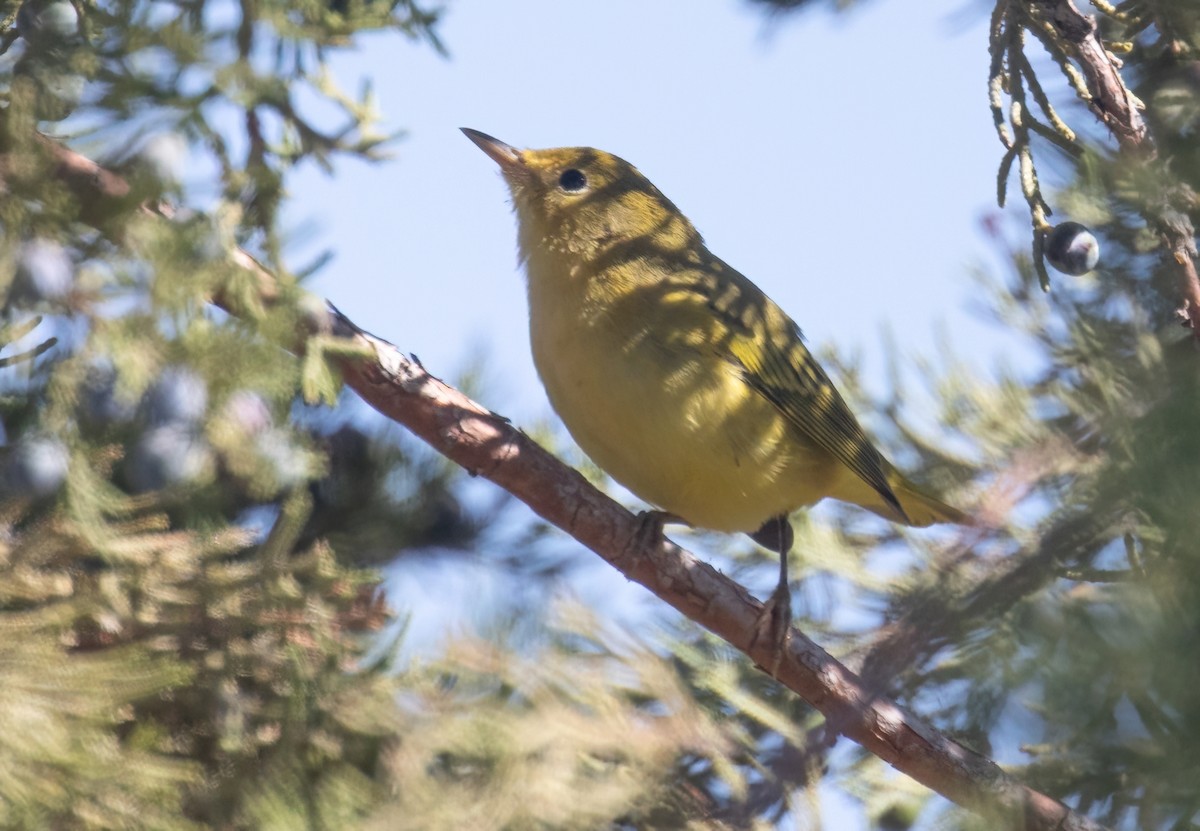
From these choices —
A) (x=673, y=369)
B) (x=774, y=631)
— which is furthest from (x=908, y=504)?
(x=774, y=631)

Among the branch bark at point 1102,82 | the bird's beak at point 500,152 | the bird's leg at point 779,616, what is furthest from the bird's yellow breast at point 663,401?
the branch bark at point 1102,82

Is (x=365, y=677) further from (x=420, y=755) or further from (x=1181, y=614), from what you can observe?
(x=1181, y=614)

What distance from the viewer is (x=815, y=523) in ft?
12.2

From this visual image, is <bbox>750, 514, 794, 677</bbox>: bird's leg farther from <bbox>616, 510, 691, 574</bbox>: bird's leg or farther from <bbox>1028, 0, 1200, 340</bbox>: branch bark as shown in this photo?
<bbox>1028, 0, 1200, 340</bbox>: branch bark

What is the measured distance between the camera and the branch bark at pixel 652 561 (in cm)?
245

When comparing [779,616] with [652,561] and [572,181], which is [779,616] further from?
[572,181]

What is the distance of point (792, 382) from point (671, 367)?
2.34ft

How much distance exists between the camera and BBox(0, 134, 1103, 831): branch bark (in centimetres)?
245

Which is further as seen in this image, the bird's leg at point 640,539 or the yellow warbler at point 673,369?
the yellow warbler at point 673,369

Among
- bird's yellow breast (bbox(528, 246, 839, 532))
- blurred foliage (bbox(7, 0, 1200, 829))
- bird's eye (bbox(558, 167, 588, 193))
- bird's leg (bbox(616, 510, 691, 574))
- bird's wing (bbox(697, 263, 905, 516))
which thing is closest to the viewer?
blurred foliage (bbox(7, 0, 1200, 829))

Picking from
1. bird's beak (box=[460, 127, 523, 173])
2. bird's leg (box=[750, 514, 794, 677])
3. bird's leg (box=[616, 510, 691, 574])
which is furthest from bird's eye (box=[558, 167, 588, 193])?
bird's leg (box=[616, 510, 691, 574])

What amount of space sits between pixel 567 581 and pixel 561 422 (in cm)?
59

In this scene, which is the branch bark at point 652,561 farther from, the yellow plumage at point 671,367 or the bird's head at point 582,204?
the bird's head at point 582,204

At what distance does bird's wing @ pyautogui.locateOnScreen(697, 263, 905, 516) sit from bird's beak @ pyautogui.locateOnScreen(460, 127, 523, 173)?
30.6 inches
